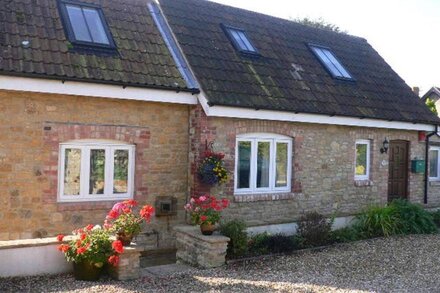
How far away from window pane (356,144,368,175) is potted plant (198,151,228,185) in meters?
5.25

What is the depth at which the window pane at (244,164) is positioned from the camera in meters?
11.3

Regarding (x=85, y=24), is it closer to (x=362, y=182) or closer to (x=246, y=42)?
(x=246, y=42)

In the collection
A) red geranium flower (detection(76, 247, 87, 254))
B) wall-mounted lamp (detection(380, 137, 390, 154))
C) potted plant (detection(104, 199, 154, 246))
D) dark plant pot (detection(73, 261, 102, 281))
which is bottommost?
dark plant pot (detection(73, 261, 102, 281))

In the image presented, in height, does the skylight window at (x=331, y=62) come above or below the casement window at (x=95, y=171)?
above

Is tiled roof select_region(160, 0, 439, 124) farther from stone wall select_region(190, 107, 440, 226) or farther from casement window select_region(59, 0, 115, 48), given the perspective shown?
Result: casement window select_region(59, 0, 115, 48)

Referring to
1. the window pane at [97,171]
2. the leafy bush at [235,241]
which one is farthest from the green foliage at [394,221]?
the window pane at [97,171]

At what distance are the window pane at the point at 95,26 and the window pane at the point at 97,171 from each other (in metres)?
2.47

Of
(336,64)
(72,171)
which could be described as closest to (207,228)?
(72,171)

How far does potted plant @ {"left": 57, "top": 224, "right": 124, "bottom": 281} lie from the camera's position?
7.27 metres

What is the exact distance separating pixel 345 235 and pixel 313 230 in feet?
4.06

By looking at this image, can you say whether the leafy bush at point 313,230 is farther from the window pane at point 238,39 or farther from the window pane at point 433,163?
the window pane at point 433,163

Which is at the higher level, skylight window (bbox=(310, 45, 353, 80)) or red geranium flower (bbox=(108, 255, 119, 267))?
skylight window (bbox=(310, 45, 353, 80))

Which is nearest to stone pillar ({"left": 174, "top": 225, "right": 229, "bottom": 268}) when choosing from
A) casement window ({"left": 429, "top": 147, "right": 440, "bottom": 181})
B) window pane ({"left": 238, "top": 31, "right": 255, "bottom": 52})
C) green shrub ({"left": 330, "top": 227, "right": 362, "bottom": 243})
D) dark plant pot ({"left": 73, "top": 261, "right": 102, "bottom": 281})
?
dark plant pot ({"left": 73, "top": 261, "right": 102, "bottom": 281})

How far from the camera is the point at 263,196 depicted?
11.4m
